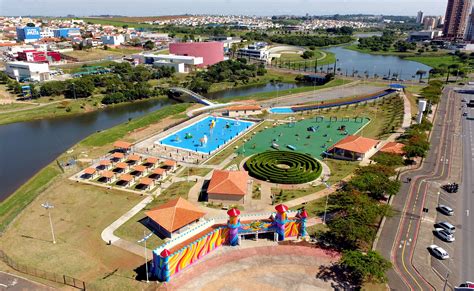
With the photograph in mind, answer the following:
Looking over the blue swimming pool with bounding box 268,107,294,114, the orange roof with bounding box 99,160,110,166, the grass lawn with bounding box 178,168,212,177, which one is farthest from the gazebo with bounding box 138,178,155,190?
the blue swimming pool with bounding box 268,107,294,114

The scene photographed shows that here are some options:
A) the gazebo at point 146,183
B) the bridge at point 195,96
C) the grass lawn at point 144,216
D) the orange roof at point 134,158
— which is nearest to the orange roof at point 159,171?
the gazebo at point 146,183

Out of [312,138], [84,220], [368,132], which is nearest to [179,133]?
[312,138]

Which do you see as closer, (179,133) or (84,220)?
(84,220)

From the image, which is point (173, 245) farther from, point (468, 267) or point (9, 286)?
point (468, 267)

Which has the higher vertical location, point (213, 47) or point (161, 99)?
Result: point (213, 47)

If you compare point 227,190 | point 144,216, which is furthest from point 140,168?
point 227,190

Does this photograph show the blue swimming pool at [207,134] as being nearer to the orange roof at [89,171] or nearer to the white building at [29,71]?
the orange roof at [89,171]
